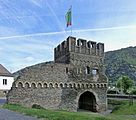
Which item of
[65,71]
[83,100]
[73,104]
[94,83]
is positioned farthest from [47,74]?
[83,100]

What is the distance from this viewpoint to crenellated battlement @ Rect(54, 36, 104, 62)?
3449 centimetres

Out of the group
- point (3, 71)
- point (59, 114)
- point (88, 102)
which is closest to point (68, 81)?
point (88, 102)

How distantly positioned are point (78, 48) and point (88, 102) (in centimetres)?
890

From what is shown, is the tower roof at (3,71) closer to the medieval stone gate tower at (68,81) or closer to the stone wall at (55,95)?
the medieval stone gate tower at (68,81)

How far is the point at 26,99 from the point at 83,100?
13131 millimetres

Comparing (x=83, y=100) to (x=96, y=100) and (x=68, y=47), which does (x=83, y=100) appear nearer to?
(x=96, y=100)

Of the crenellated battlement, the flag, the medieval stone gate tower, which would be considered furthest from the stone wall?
the flag

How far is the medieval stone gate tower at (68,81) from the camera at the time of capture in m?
28.8

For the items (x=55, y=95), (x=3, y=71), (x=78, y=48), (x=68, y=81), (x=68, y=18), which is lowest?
(x=55, y=95)

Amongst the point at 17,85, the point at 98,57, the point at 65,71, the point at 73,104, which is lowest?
the point at 73,104

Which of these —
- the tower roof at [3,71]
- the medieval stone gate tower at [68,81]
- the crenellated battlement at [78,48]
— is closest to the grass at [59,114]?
the medieval stone gate tower at [68,81]

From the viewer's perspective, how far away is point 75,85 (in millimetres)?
33219

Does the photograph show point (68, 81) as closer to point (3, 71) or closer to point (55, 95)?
point (55, 95)

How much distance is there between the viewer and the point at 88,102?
1474 inches
